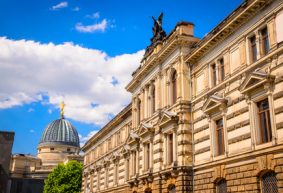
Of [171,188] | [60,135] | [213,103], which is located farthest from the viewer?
[60,135]

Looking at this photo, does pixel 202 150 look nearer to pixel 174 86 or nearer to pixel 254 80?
pixel 174 86

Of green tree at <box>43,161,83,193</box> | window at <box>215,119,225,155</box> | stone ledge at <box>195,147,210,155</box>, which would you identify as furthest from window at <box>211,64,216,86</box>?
green tree at <box>43,161,83,193</box>

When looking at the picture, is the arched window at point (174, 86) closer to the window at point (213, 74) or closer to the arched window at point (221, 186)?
the window at point (213, 74)

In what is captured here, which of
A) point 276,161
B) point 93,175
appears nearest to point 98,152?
point 93,175

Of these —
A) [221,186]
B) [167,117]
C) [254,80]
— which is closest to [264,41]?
[254,80]

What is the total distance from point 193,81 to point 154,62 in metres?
5.82

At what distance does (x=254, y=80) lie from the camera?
21.0 meters

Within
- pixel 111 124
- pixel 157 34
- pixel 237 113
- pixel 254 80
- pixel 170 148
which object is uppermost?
pixel 157 34

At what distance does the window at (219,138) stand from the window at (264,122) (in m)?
3.71

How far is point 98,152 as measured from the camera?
2269 inches

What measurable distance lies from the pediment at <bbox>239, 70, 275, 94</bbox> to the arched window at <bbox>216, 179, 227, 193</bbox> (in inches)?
230

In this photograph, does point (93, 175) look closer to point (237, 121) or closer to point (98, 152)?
point (98, 152)

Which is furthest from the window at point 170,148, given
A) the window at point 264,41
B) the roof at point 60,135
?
the roof at point 60,135

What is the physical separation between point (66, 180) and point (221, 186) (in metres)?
57.0
